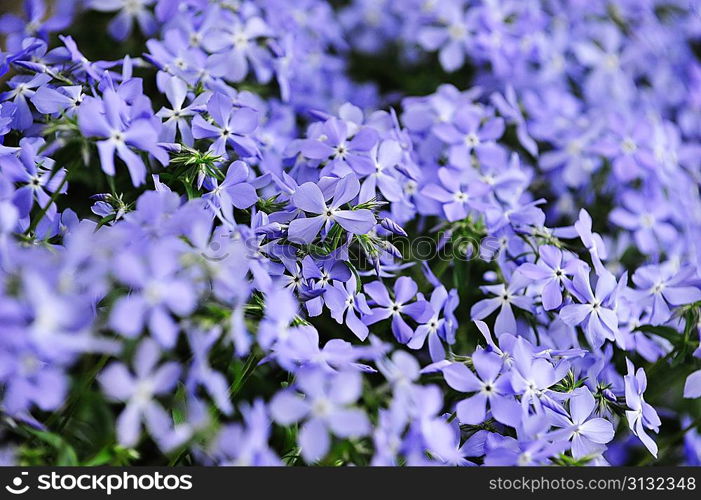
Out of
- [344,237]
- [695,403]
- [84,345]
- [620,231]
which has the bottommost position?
[695,403]

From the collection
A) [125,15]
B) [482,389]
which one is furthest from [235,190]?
[125,15]

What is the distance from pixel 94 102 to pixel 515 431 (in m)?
0.74

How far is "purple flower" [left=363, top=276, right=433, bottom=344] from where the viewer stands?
1135mm

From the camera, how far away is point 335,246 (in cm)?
108

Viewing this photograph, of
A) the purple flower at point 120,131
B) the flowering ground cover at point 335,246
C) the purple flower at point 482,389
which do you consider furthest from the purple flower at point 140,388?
the purple flower at point 482,389

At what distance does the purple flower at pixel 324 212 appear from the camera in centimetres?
105

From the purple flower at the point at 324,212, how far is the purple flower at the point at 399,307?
0.14 meters

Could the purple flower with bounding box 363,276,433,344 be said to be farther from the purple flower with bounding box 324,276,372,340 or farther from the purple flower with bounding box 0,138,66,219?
the purple flower with bounding box 0,138,66,219

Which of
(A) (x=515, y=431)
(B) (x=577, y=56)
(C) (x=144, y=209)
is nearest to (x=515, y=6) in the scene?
(B) (x=577, y=56)

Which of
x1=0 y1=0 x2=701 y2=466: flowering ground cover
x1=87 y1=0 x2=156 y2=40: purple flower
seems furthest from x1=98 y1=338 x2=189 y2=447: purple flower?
x1=87 y1=0 x2=156 y2=40: purple flower

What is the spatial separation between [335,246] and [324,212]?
5 centimetres

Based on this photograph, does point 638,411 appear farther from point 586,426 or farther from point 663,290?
point 663,290

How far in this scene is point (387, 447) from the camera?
0.83 metres

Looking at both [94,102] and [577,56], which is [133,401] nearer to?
[94,102]
